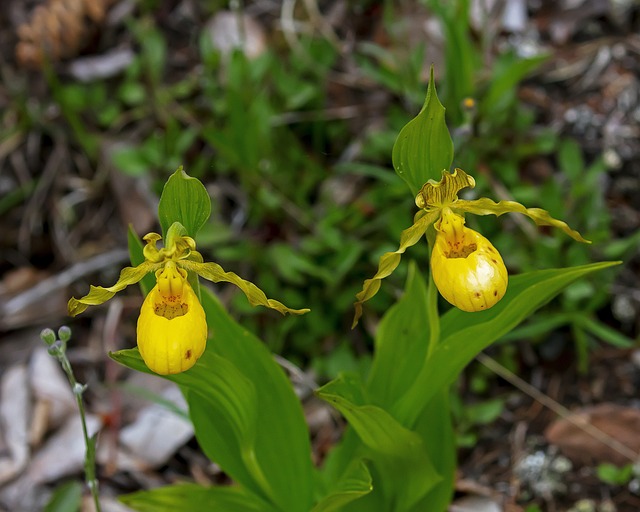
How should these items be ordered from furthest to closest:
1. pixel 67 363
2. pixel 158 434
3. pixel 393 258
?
pixel 158 434
pixel 67 363
pixel 393 258

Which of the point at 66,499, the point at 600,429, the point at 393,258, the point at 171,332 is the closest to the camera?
the point at 171,332

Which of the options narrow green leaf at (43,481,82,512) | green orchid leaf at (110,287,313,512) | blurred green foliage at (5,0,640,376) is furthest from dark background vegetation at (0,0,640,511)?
green orchid leaf at (110,287,313,512)

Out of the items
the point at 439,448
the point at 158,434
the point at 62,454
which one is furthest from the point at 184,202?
the point at 62,454

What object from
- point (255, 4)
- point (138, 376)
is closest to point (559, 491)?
point (138, 376)

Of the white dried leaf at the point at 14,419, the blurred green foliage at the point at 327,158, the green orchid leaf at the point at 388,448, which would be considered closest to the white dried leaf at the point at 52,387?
the white dried leaf at the point at 14,419

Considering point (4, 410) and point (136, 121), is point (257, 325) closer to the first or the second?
point (4, 410)

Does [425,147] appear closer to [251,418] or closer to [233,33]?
[251,418]
